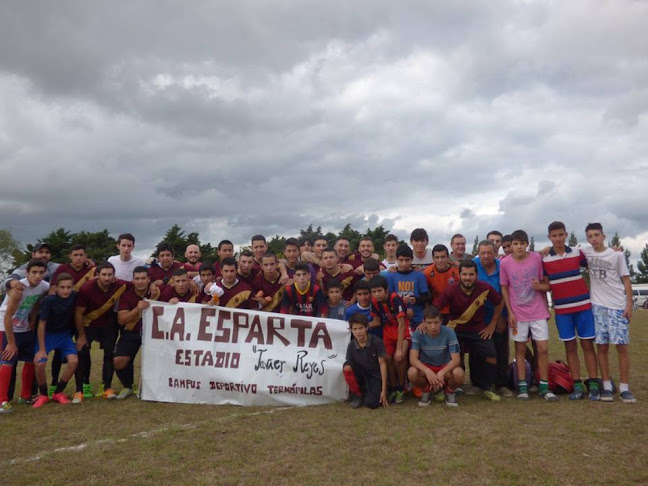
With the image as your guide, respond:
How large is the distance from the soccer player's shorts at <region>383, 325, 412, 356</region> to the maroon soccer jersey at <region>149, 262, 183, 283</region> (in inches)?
147

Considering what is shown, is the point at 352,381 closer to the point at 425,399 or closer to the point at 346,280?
the point at 425,399

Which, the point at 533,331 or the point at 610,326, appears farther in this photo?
the point at 533,331

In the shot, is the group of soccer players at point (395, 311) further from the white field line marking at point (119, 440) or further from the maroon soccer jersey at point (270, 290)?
the white field line marking at point (119, 440)

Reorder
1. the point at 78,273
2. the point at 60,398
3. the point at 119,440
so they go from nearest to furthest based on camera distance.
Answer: the point at 119,440, the point at 60,398, the point at 78,273

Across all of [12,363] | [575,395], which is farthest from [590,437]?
[12,363]

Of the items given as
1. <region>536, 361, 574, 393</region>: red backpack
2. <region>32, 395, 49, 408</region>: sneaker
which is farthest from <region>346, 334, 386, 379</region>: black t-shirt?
<region>32, 395, 49, 408</region>: sneaker

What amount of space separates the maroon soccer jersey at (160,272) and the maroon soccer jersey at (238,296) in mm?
1126

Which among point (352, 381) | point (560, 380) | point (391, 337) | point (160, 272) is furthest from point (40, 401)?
point (560, 380)

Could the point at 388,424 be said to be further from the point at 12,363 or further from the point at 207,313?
the point at 12,363

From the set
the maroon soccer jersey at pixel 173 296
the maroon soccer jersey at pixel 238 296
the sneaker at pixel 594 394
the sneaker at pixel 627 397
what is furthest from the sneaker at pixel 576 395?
the maroon soccer jersey at pixel 173 296

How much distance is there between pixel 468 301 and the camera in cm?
650

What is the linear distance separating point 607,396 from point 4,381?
810 cm

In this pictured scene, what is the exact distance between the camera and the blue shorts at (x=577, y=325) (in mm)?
6340

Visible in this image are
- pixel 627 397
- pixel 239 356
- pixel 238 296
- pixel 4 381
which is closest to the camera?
pixel 627 397
